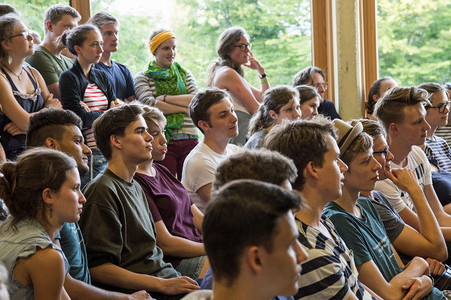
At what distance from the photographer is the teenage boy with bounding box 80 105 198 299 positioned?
7.47ft

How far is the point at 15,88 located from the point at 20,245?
5.01ft

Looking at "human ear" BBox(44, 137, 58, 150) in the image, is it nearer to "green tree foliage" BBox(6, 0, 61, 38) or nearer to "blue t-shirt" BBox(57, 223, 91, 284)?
"blue t-shirt" BBox(57, 223, 91, 284)

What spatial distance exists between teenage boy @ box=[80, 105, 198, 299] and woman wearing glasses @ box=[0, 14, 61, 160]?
28.0 inches

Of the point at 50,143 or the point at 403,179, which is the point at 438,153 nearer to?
the point at 403,179

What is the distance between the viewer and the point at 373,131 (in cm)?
280

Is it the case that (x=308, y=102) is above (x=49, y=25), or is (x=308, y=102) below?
below

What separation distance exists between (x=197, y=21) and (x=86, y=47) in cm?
198

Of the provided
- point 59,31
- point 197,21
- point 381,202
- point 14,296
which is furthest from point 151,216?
point 197,21

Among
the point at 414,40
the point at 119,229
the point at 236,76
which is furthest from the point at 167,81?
the point at 414,40

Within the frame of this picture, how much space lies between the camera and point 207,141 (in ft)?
11.0

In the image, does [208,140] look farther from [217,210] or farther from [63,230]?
[217,210]

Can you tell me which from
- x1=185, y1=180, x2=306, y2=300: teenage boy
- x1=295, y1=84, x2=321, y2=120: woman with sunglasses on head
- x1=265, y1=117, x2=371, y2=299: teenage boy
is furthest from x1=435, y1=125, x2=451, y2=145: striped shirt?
Result: x1=185, y1=180, x2=306, y2=300: teenage boy

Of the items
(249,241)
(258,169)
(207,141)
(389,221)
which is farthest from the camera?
(207,141)

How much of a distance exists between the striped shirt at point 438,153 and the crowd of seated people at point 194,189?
0.02 meters
